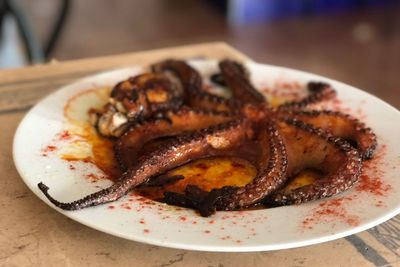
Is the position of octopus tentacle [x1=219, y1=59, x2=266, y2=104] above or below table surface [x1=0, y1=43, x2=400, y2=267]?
above

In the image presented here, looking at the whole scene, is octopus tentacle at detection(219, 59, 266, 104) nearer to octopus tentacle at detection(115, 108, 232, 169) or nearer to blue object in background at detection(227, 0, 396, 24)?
octopus tentacle at detection(115, 108, 232, 169)

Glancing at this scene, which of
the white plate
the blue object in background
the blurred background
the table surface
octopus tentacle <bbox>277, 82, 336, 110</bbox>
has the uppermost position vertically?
octopus tentacle <bbox>277, 82, 336, 110</bbox>

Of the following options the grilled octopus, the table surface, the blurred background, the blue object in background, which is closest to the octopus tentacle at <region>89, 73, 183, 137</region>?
the grilled octopus

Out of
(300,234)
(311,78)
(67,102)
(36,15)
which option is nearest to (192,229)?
(300,234)

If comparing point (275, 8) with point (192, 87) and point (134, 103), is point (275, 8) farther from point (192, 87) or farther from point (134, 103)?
point (134, 103)

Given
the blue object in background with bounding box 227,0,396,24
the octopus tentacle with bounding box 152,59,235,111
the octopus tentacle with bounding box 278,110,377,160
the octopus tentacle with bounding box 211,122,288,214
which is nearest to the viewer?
the octopus tentacle with bounding box 211,122,288,214

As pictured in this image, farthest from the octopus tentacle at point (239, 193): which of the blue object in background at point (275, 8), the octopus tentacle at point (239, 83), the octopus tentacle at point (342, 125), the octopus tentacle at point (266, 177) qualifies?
the blue object in background at point (275, 8)

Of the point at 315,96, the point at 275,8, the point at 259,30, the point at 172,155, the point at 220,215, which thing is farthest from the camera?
the point at 275,8

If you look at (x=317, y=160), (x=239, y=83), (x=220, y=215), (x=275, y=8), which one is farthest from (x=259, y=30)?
(x=220, y=215)
